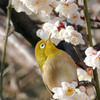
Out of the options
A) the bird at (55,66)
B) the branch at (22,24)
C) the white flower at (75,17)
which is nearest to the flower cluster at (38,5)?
the white flower at (75,17)

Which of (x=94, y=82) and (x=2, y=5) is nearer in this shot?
(x=94, y=82)

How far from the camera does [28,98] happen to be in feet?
13.7

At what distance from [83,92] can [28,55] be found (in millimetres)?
1631

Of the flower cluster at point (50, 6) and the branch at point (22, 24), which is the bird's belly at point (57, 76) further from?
the branch at point (22, 24)

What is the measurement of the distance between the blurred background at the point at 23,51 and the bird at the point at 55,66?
0.07m

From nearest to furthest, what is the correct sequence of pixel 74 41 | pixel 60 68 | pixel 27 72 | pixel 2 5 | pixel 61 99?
pixel 61 99
pixel 74 41
pixel 60 68
pixel 2 5
pixel 27 72

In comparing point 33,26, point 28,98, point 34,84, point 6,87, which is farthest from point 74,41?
point 34,84

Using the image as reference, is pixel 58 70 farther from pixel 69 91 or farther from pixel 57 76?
pixel 69 91

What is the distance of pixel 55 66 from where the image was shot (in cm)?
152

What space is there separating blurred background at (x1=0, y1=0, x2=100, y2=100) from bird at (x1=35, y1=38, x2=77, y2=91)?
72 mm

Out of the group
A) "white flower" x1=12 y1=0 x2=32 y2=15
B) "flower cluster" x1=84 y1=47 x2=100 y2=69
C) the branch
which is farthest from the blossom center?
the branch

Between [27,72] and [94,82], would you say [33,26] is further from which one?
[27,72]

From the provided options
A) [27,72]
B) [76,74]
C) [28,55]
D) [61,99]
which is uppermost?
[61,99]

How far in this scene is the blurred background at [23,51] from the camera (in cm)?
206
